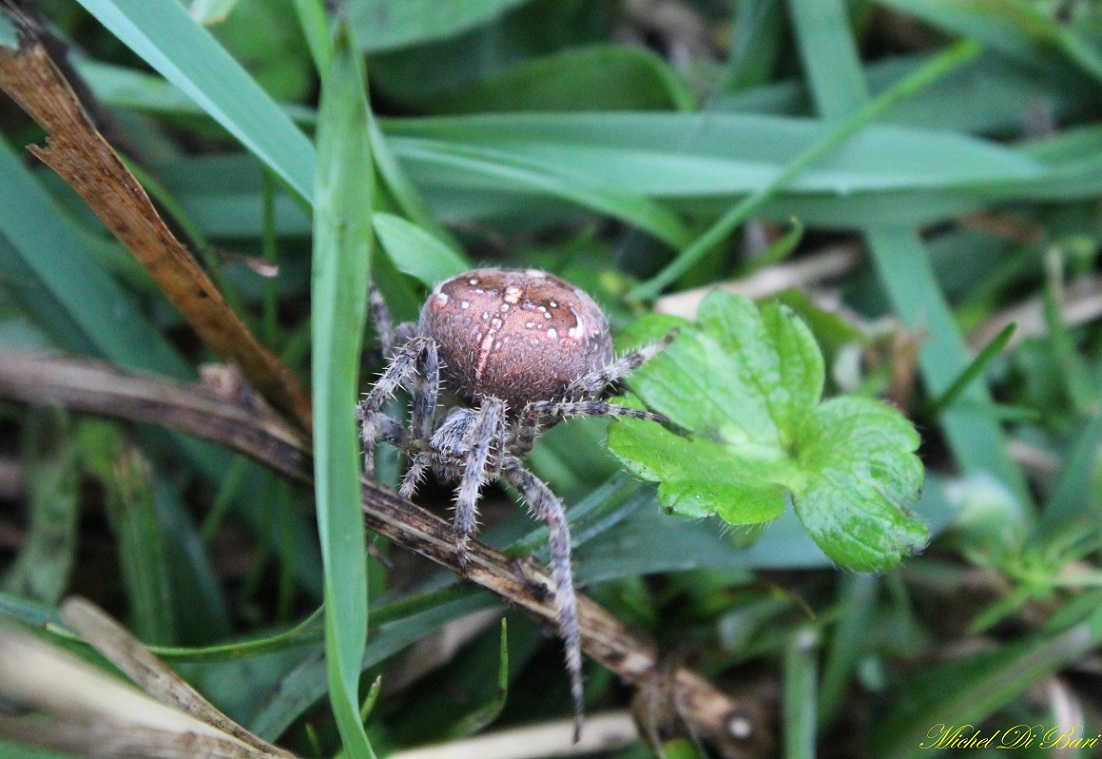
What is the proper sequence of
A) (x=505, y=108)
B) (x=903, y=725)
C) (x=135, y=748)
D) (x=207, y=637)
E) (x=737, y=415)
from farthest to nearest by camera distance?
(x=505, y=108) → (x=207, y=637) → (x=903, y=725) → (x=737, y=415) → (x=135, y=748)

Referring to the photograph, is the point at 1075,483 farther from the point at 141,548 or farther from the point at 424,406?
the point at 141,548

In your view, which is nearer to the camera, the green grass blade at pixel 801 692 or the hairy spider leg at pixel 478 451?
the hairy spider leg at pixel 478 451

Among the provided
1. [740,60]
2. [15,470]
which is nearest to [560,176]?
[740,60]

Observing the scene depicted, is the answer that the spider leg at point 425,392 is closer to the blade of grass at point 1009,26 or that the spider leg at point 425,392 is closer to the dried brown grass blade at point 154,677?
the dried brown grass blade at point 154,677

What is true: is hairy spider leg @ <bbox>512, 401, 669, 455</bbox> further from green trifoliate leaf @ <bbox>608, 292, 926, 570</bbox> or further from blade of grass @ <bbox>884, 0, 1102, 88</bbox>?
blade of grass @ <bbox>884, 0, 1102, 88</bbox>

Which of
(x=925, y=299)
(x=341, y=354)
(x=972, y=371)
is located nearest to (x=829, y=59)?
(x=925, y=299)

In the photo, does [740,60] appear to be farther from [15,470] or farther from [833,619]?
[15,470]

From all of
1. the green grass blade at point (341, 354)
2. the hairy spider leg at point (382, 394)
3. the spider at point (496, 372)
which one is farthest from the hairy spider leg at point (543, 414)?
the green grass blade at point (341, 354)
